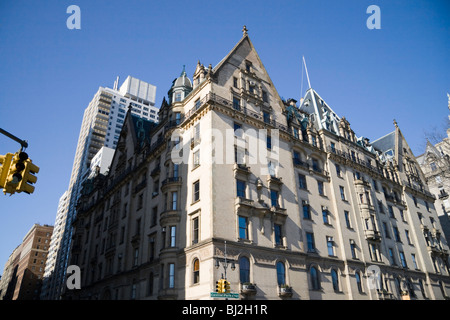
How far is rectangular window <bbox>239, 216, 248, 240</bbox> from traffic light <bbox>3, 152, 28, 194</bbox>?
22.7 metres

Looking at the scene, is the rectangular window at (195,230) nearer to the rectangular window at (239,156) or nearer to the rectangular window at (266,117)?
the rectangular window at (239,156)

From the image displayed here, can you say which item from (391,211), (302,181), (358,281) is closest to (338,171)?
(302,181)

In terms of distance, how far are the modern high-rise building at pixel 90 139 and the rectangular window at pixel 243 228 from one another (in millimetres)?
95500

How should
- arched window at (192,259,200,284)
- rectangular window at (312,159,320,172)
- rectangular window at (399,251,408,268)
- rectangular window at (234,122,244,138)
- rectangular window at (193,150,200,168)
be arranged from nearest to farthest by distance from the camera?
arched window at (192,259,200,284)
rectangular window at (193,150,200,168)
rectangular window at (234,122,244,138)
rectangular window at (312,159,320,172)
rectangular window at (399,251,408,268)

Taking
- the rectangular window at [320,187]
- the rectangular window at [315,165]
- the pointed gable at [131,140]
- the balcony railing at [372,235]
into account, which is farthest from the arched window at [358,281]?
the pointed gable at [131,140]

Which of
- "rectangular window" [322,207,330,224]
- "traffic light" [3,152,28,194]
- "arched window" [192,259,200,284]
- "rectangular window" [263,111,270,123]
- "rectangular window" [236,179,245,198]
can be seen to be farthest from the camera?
"rectangular window" [322,207,330,224]

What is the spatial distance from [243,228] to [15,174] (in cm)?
2345

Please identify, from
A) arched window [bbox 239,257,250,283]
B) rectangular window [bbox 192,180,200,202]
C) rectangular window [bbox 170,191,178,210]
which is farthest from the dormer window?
arched window [bbox 239,257,250,283]

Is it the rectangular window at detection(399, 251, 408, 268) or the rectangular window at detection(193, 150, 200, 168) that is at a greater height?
the rectangular window at detection(193, 150, 200, 168)

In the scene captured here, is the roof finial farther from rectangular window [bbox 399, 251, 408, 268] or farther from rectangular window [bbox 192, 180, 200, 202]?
rectangular window [bbox 399, 251, 408, 268]

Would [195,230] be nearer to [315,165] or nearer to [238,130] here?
[238,130]

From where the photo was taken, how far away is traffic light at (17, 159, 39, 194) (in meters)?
10.7

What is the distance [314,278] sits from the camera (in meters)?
35.3

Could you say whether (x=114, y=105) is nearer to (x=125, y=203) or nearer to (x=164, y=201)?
(x=125, y=203)
